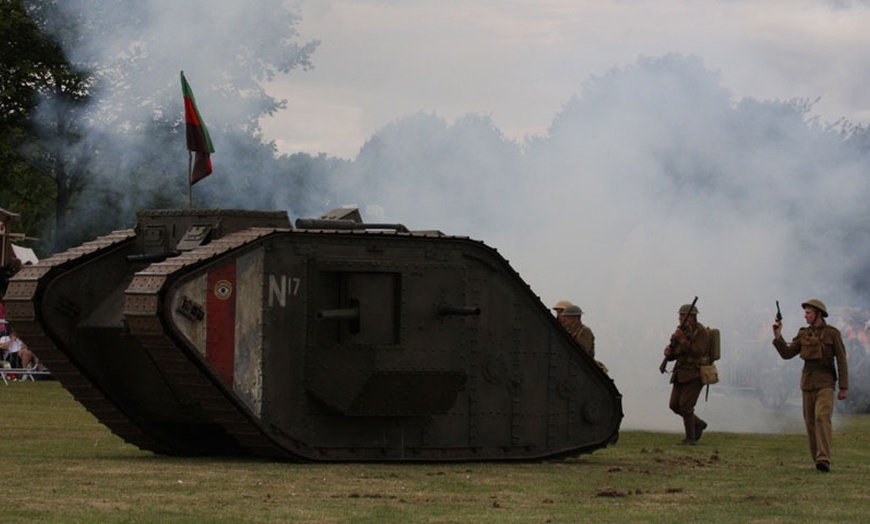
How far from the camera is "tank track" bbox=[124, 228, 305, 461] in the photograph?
19750 millimetres

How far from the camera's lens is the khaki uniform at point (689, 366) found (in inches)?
1091

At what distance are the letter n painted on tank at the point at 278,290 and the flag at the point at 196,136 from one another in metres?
3.24

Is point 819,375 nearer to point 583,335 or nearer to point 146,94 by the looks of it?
point 583,335

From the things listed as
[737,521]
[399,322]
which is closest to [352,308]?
[399,322]

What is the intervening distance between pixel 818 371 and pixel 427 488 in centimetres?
590

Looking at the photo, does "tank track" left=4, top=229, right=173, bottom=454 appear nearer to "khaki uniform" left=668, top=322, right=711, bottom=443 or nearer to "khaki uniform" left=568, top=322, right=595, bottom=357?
"khaki uniform" left=568, top=322, right=595, bottom=357

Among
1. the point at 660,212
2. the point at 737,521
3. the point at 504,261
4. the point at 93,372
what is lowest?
the point at 737,521

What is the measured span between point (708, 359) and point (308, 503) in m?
12.1

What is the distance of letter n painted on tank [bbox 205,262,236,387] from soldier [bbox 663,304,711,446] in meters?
9.20

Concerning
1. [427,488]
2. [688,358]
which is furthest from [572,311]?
[427,488]

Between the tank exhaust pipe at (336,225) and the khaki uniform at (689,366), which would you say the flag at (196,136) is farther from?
the khaki uniform at (689,366)

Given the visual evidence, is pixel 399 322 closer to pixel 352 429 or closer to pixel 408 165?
pixel 352 429

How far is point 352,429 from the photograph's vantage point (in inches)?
846

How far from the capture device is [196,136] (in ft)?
78.7
